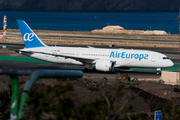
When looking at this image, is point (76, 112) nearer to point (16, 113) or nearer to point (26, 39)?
point (16, 113)

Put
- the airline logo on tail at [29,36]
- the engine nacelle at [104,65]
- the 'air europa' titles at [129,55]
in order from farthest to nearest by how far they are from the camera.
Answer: the airline logo on tail at [29,36], the 'air europa' titles at [129,55], the engine nacelle at [104,65]

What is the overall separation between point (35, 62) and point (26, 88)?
46.3 m

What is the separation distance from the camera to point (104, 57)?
141 feet

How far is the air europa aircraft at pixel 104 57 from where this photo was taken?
1635 inches

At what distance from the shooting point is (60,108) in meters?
7.62

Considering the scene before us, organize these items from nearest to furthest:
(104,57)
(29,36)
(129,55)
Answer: (129,55)
(104,57)
(29,36)

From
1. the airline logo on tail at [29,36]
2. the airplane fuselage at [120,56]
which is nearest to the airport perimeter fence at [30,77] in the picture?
the airplane fuselage at [120,56]

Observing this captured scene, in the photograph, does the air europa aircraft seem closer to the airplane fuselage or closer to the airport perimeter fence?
the airplane fuselage

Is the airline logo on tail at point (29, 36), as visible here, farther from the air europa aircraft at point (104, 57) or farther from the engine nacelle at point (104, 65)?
the engine nacelle at point (104, 65)

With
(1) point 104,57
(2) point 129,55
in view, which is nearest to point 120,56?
(2) point 129,55

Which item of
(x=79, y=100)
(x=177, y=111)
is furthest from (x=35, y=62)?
(x=177, y=111)

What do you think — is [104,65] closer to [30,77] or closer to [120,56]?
[120,56]

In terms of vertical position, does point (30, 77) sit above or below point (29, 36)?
below

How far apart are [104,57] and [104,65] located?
227 centimetres
